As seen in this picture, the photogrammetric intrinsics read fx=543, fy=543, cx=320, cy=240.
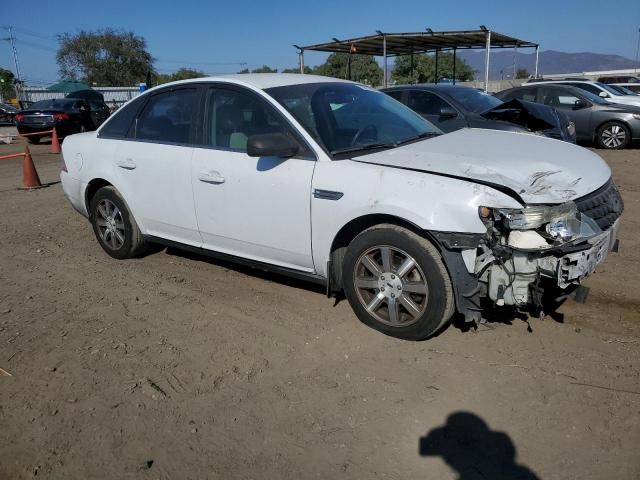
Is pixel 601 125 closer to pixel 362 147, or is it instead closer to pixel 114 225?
pixel 362 147

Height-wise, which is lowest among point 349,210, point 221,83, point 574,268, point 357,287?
point 357,287

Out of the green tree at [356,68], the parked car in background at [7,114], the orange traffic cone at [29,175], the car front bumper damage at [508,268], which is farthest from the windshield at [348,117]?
the green tree at [356,68]

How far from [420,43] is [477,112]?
44.7 feet

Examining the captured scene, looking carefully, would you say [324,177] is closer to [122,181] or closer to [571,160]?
[571,160]

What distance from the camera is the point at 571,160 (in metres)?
3.73

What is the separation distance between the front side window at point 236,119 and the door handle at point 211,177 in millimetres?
227

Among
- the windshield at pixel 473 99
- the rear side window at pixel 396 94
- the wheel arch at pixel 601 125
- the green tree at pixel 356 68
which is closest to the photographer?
the windshield at pixel 473 99

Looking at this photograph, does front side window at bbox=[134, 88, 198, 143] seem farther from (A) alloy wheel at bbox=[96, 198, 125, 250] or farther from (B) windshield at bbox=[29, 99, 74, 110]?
(B) windshield at bbox=[29, 99, 74, 110]

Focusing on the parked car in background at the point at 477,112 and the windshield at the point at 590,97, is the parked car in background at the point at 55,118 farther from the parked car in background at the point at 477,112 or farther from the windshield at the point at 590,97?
the windshield at the point at 590,97

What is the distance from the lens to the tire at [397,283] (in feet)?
10.9

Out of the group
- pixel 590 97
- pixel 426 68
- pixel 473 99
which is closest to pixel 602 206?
pixel 473 99

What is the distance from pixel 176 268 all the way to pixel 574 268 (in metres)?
3.53

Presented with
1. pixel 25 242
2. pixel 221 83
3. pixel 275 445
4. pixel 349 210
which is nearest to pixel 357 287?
pixel 349 210

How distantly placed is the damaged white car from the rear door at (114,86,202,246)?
0.05ft
